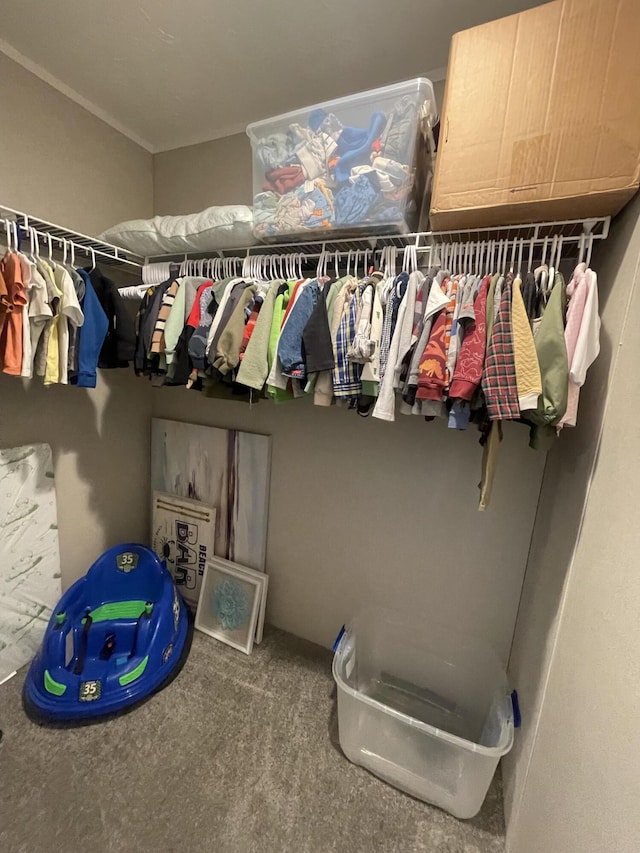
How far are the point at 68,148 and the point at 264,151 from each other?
40.3 inches

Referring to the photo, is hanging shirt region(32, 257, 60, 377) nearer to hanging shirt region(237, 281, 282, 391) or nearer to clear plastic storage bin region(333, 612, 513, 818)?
hanging shirt region(237, 281, 282, 391)

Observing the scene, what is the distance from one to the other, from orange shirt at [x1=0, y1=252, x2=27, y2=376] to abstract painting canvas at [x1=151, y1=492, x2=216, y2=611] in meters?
1.08

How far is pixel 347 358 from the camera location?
1.13 metres

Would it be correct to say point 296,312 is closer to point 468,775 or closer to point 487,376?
point 487,376

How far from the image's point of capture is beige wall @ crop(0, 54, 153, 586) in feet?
4.82

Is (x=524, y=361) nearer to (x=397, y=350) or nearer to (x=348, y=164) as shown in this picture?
(x=397, y=350)

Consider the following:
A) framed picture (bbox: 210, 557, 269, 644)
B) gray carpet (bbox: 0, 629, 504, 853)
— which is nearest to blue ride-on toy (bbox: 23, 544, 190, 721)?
gray carpet (bbox: 0, 629, 504, 853)

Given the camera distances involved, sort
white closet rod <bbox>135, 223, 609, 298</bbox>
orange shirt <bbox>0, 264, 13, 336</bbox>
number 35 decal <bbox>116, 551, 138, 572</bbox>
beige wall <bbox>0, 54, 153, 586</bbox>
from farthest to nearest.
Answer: number 35 decal <bbox>116, 551, 138, 572</bbox>
beige wall <bbox>0, 54, 153, 586</bbox>
orange shirt <bbox>0, 264, 13, 336</bbox>
white closet rod <bbox>135, 223, 609, 298</bbox>

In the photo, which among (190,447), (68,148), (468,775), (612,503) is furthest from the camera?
(190,447)

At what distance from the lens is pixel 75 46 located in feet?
4.44

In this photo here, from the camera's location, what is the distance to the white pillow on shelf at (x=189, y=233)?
1339mm

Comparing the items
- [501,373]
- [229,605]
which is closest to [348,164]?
[501,373]

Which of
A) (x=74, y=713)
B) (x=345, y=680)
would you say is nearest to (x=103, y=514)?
(x=74, y=713)

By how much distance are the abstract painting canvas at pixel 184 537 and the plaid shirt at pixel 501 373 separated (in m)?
1.56
